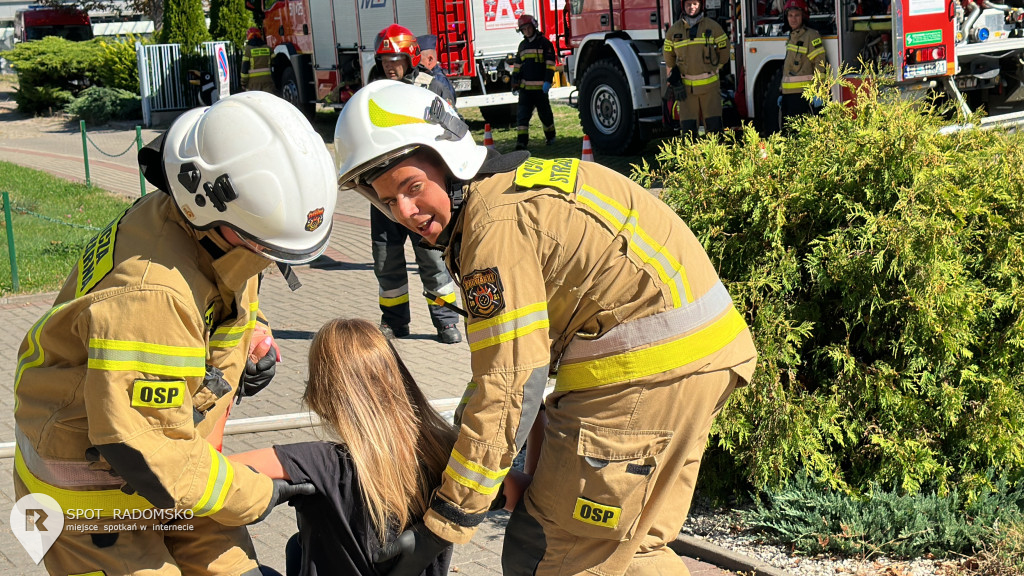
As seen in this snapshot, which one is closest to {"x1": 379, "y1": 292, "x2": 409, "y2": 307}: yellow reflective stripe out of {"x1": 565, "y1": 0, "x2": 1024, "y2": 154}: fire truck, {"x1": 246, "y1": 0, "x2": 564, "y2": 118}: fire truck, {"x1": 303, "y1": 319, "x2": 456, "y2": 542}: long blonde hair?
{"x1": 303, "y1": 319, "x2": 456, "y2": 542}: long blonde hair

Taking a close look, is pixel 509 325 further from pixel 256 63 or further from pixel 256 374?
pixel 256 63

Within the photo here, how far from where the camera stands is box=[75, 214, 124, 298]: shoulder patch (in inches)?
92.1

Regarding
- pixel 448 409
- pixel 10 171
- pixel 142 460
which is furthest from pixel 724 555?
pixel 10 171

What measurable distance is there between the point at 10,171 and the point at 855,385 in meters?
14.9

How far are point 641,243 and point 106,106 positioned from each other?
2306 cm

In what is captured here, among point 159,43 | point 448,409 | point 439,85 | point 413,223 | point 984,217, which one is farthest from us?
point 159,43

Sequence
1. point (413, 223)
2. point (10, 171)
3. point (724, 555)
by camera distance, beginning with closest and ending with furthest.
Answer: point (413, 223) < point (724, 555) < point (10, 171)

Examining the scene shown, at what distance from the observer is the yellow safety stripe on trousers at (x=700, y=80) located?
11984mm

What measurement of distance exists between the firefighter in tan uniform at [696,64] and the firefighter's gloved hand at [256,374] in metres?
9.64

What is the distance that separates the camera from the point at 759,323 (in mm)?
4105

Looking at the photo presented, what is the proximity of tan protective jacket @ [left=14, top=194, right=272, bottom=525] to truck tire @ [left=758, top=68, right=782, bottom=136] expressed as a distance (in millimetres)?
9653

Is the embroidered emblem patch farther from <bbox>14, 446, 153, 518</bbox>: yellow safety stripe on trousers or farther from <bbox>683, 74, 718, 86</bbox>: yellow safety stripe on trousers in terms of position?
<bbox>683, 74, 718, 86</bbox>: yellow safety stripe on trousers

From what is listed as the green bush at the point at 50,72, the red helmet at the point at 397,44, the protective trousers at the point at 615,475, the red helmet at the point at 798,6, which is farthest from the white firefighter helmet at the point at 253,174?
the green bush at the point at 50,72

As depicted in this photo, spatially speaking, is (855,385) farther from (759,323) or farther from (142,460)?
(142,460)
